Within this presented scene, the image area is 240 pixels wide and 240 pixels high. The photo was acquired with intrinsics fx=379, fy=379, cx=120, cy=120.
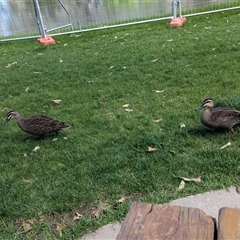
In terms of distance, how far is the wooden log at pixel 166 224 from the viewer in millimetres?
1635

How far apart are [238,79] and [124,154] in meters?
2.46

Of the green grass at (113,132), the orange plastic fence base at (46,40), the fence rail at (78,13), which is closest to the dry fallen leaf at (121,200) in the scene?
the green grass at (113,132)

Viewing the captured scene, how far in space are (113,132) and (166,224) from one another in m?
2.96

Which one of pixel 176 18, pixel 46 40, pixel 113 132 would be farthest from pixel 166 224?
pixel 46 40

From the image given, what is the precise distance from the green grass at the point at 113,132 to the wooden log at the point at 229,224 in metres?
1.59

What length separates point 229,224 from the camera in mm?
1628

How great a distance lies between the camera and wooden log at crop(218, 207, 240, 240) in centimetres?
157

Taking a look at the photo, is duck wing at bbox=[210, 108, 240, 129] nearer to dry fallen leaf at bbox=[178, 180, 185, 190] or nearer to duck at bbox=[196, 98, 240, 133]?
duck at bbox=[196, 98, 240, 133]

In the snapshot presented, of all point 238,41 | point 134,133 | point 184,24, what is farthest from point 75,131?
point 184,24

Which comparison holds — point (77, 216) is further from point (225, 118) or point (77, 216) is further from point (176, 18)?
point (176, 18)

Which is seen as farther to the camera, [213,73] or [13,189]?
[213,73]

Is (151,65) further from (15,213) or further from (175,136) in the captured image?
(15,213)

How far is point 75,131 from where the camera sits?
478 cm

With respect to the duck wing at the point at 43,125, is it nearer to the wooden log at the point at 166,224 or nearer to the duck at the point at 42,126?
the duck at the point at 42,126
